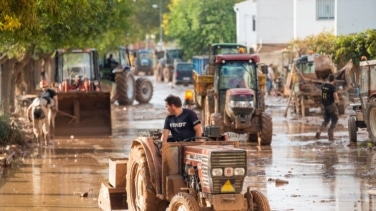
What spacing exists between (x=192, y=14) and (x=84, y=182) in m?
53.2

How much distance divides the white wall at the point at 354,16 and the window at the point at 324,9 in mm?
6048

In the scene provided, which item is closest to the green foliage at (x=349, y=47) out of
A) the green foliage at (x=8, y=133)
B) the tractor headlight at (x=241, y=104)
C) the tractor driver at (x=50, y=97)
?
the tractor headlight at (x=241, y=104)

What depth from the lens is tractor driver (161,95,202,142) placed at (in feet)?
44.6

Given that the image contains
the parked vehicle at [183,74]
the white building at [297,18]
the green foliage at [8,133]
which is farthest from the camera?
the parked vehicle at [183,74]

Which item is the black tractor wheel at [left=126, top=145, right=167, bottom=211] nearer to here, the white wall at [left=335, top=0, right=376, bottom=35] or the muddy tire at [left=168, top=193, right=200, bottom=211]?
the muddy tire at [left=168, top=193, right=200, bottom=211]

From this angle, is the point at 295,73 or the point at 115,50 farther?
the point at 115,50

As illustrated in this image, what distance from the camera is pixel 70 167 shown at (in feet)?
74.0

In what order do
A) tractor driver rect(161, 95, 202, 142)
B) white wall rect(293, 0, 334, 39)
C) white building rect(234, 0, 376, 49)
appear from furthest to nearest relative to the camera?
white wall rect(293, 0, 334, 39) < white building rect(234, 0, 376, 49) < tractor driver rect(161, 95, 202, 142)

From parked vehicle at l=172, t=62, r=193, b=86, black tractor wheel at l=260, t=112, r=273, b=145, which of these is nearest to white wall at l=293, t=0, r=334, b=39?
parked vehicle at l=172, t=62, r=193, b=86

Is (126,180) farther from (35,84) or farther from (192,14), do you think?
(192,14)

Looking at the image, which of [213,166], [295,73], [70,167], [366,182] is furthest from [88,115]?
[213,166]

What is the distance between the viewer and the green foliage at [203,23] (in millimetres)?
69500

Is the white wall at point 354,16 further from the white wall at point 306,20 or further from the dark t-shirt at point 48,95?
the dark t-shirt at point 48,95

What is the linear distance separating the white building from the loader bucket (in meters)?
18.7
